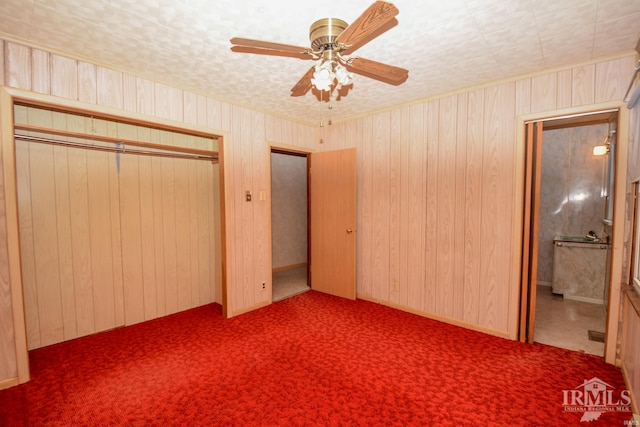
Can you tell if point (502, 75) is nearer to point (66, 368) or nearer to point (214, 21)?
point (214, 21)

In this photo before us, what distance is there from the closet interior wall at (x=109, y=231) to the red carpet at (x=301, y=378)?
1.07 feet

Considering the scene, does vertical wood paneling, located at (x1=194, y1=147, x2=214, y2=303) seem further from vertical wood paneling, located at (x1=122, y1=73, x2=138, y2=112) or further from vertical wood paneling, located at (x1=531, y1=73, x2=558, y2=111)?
vertical wood paneling, located at (x1=531, y1=73, x2=558, y2=111)

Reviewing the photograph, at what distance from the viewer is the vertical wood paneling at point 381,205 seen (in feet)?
12.1

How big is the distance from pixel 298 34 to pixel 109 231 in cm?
272

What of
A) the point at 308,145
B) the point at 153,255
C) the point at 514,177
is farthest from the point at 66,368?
the point at 514,177

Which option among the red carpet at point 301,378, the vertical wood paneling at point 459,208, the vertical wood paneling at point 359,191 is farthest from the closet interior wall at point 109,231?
the vertical wood paneling at point 459,208

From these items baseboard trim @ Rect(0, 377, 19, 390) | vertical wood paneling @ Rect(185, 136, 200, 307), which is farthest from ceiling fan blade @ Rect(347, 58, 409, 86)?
baseboard trim @ Rect(0, 377, 19, 390)

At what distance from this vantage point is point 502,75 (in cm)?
272

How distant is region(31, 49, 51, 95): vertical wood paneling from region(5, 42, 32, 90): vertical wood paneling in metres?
0.03

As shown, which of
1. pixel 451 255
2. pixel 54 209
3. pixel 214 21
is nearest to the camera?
pixel 214 21

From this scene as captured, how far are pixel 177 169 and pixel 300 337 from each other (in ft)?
7.98

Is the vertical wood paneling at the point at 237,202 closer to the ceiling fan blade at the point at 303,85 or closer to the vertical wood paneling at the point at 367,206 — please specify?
the ceiling fan blade at the point at 303,85

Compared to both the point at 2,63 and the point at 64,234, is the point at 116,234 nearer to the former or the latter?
the point at 64,234

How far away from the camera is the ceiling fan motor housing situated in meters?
1.55
